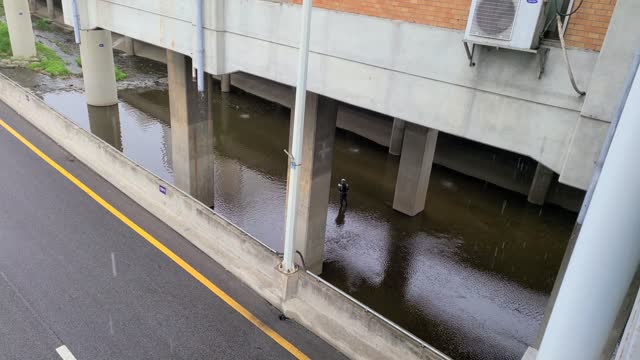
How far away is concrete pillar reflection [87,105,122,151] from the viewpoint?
19.9m

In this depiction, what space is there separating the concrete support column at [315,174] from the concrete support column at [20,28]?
24321mm

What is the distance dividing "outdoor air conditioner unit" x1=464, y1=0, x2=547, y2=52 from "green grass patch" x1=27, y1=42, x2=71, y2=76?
27.3m

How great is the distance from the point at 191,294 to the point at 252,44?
200 inches

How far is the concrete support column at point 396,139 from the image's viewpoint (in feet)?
65.4

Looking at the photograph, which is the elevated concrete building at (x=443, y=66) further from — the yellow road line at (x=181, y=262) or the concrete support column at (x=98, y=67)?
the concrete support column at (x=98, y=67)

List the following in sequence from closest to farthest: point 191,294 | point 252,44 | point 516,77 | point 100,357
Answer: point 516,77 → point 100,357 → point 191,294 → point 252,44

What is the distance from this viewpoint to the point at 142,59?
1372 inches

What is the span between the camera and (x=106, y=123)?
21.3 meters

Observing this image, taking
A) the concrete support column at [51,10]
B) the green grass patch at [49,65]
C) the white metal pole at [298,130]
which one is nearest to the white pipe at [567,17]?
the white metal pole at [298,130]

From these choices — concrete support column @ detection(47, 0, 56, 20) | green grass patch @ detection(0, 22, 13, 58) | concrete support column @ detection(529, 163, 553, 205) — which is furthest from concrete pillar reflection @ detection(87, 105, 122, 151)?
concrete support column @ detection(47, 0, 56, 20)

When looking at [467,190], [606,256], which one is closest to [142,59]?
[467,190]

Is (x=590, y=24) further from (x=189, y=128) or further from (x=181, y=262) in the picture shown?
(x=189, y=128)

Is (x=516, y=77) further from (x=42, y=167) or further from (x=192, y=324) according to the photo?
(x=42, y=167)

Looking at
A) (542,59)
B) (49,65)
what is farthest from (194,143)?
(49,65)
